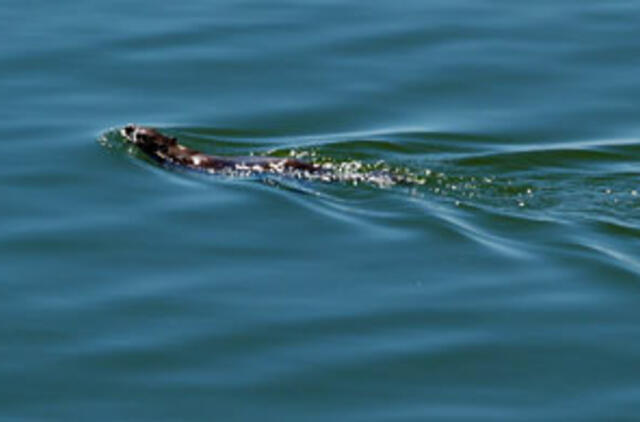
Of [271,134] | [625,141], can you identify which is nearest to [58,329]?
[271,134]

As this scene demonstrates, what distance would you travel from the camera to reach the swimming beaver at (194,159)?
17.3 metres

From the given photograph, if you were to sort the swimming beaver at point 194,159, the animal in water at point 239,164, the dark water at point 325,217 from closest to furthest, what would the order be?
the dark water at point 325,217 < the animal in water at point 239,164 < the swimming beaver at point 194,159

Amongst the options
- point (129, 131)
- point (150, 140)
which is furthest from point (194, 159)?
point (129, 131)

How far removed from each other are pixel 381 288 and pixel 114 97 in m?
6.01

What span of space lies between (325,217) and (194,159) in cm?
191

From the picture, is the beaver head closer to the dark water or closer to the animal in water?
the animal in water

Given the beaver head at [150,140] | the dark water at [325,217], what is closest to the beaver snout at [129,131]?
the beaver head at [150,140]

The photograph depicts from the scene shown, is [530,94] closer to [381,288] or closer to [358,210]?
[358,210]

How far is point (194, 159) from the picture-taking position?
1777 centimetres

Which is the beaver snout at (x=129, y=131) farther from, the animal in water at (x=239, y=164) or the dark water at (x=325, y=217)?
the dark water at (x=325, y=217)

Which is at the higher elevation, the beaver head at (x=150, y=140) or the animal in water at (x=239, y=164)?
the beaver head at (x=150, y=140)

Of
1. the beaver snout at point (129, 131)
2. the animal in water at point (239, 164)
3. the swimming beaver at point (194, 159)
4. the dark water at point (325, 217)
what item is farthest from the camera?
the beaver snout at point (129, 131)

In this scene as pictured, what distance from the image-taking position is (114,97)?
19875mm

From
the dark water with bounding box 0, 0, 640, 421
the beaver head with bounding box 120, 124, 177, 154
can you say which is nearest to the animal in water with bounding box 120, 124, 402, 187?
the beaver head with bounding box 120, 124, 177, 154
